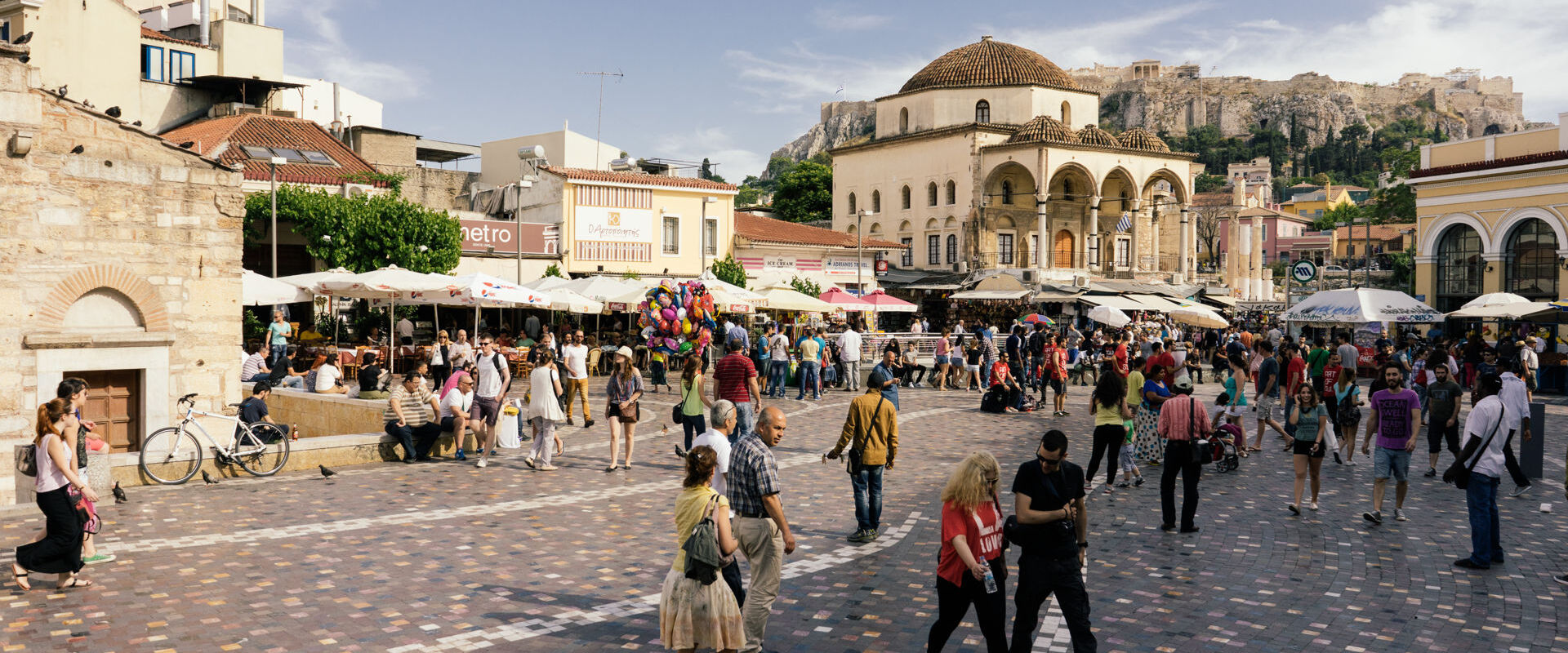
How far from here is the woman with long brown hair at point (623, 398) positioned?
41.9 feet

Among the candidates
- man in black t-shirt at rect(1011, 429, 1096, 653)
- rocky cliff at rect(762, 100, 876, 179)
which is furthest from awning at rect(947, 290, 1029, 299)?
rocky cliff at rect(762, 100, 876, 179)

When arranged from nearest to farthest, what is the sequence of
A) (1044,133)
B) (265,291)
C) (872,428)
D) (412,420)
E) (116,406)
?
(872,428) < (116,406) < (412,420) < (265,291) < (1044,133)

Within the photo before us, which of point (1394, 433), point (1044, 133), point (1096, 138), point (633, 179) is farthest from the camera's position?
point (1096, 138)

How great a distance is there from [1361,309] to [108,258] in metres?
21.2

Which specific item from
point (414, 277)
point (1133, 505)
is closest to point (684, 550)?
point (1133, 505)

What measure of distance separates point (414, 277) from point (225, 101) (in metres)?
25.3

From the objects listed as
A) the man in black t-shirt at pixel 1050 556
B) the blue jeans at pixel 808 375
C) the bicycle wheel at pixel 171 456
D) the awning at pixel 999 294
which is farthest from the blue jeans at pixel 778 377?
the man in black t-shirt at pixel 1050 556

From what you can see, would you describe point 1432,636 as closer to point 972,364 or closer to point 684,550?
point 684,550

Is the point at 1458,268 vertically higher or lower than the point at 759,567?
higher

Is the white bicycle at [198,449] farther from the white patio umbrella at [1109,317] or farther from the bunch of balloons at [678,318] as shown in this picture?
the white patio umbrella at [1109,317]

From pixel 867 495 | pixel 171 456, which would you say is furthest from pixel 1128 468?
pixel 171 456

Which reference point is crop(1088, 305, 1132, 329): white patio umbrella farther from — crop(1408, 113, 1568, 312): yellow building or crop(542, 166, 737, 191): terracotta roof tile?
crop(542, 166, 737, 191): terracotta roof tile

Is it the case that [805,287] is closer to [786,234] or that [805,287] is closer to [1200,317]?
[786,234]

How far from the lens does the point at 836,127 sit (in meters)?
178
